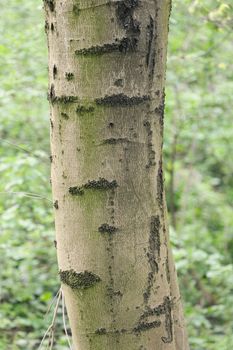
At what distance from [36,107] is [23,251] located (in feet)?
5.75

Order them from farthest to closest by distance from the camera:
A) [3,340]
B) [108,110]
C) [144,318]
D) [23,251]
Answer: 1. [23,251]
2. [3,340]
3. [144,318]
4. [108,110]

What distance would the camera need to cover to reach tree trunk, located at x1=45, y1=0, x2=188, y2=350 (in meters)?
0.98

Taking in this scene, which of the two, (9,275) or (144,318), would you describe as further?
(9,275)

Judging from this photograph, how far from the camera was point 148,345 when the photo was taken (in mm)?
1134

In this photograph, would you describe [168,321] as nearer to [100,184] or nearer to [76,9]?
[100,184]

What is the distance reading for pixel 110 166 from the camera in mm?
1018

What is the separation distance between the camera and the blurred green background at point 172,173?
3.55 meters

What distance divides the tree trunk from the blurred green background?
175 centimetres

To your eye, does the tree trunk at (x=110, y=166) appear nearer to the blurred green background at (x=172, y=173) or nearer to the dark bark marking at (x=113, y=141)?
the dark bark marking at (x=113, y=141)

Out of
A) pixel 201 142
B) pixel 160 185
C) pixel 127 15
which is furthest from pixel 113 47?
pixel 201 142

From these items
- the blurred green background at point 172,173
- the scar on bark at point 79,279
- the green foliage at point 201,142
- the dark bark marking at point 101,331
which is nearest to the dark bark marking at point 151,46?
the scar on bark at point 79,279

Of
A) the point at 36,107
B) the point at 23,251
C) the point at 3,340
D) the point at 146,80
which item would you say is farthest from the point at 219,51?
the point at 146,80

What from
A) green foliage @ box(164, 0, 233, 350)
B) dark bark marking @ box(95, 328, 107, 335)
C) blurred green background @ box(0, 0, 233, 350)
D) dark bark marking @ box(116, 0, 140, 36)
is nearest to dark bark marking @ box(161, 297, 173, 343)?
dark bark marking @ box(95, 328, 107, 335)

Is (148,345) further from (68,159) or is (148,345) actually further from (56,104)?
(56,104)
